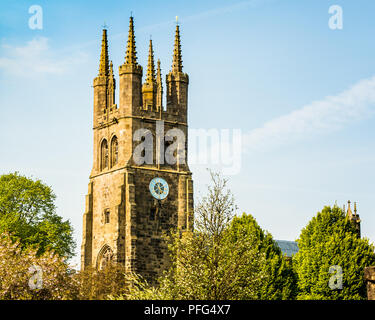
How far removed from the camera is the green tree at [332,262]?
72000mm

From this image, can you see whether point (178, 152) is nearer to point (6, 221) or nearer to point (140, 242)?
point (140, 242)

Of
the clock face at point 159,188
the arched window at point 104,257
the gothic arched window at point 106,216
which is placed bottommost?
the arched window at point 104,257

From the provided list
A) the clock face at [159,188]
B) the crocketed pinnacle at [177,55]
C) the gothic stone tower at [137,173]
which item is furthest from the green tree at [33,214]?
the crocketed pinnacle at [177,55]

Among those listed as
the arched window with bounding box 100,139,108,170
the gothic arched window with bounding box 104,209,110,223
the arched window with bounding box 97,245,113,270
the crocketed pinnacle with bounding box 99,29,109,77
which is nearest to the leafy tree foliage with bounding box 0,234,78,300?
the arched window with bounding box 97,245,113,270

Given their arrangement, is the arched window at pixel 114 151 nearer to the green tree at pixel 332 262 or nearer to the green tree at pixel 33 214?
the green tree at pixel 33 214

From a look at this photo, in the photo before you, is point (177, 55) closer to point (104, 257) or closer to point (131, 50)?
point (131, 50)

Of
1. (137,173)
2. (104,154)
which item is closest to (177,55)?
(104,154)

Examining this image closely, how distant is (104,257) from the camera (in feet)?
271

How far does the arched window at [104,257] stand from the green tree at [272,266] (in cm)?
1363

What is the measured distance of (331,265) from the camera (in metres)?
73.1

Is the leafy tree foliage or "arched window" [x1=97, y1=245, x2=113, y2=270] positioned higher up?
"arched window" [x1=97, y1=245, x2=113, y2=270]

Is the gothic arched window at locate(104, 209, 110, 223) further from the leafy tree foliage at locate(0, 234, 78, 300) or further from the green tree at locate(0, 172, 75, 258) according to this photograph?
the leafy tree foliage at locate(0, 234, 78, 300)

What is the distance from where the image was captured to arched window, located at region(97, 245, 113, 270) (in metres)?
81.5

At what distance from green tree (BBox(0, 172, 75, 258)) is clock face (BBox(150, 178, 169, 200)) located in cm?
1009
